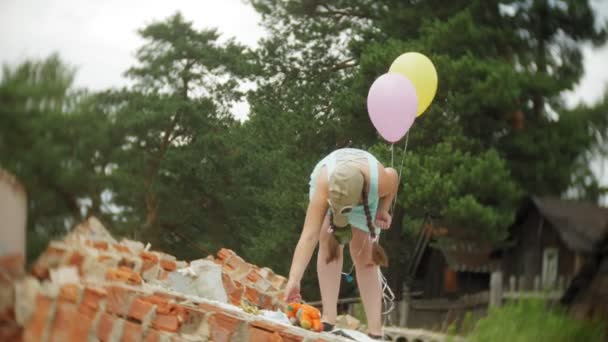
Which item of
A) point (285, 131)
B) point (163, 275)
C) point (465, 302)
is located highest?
point (285, 131)

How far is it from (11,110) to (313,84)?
1.63 meters

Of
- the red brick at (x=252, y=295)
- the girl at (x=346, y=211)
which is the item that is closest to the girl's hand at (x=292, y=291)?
the girl at (x=346, y=211)

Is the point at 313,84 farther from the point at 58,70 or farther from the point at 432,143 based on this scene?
the point at 58,70

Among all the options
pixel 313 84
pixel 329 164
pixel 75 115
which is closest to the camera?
pixel 75 115

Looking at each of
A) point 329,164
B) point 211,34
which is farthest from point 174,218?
point 329,164

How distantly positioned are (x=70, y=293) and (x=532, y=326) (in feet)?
3.49

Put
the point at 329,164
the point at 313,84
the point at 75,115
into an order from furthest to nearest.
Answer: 1. the point at 313,84
2. the point at 329,164
3. the point at 75,115

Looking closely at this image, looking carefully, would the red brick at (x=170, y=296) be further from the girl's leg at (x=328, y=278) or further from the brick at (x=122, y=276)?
the girl's leg at (x=328, y=278)

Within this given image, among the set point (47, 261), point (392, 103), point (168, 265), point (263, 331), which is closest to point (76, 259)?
point (47, 261)

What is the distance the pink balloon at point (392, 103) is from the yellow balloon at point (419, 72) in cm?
7

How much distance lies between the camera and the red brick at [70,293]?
2.11 metres

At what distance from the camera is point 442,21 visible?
333 cm

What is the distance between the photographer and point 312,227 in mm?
1845

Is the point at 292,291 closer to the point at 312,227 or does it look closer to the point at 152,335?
the point at 312,227
